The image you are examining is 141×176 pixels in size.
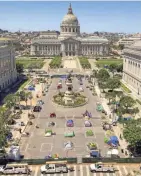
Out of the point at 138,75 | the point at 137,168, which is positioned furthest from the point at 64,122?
the point at 138,75

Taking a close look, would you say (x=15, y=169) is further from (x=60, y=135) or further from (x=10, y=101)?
(x=10, y=101)

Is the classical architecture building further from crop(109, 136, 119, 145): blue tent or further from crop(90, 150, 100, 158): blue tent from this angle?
crop(90, 150, 100, 158): blue tent

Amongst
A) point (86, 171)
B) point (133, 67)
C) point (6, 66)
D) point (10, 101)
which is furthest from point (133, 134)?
point (6, 66)

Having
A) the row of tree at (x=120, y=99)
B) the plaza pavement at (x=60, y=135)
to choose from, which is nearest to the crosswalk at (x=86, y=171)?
the plaza pavement at (x=60, y=135)

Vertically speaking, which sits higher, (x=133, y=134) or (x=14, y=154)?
(x=133, y=134)

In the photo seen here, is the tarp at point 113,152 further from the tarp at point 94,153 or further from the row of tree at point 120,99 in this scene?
the row of tree at point 120,99

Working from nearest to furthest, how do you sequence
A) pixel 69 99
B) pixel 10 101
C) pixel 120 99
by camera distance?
pixel 10 101, pixel 120 99, pixel 69 99

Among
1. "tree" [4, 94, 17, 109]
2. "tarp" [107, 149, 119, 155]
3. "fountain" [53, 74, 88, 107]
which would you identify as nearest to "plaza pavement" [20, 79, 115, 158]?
"tarp" [107, 149, 119, 155]
